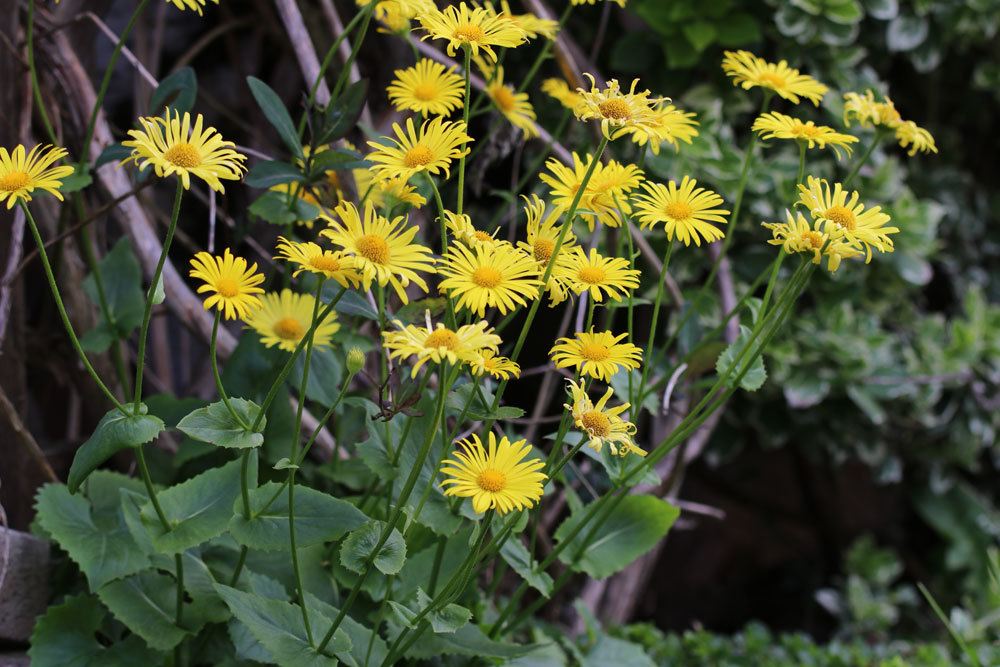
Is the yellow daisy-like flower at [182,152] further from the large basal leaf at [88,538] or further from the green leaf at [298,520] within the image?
the large basal leaf at [88,538]

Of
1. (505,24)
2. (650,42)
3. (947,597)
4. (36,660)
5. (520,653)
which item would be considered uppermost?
(505,24)

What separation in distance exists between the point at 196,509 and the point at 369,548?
0.77 ft

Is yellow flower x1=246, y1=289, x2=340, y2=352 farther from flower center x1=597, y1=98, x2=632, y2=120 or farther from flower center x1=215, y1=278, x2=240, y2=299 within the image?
flower center x1=597, y1=98, x2=632, y2=120

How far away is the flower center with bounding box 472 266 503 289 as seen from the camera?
29.4 inches

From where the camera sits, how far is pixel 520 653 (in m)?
1.00

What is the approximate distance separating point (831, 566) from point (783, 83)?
1633 mm

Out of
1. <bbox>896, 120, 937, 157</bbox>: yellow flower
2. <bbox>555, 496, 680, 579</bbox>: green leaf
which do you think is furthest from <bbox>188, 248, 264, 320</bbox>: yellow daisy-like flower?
<bbox>896, 120, 937, 157</bbox>: yellow flower

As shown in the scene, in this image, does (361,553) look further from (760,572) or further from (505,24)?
(760,572)

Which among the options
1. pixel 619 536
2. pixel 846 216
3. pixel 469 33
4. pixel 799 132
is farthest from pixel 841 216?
pixel 619 536

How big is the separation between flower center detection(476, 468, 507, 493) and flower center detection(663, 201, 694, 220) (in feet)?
0.89

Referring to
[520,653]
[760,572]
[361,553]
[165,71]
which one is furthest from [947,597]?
[165,71]

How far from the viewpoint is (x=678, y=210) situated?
2.86ft

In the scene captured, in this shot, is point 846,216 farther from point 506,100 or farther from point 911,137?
point 506,100

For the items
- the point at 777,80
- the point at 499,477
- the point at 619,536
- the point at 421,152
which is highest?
the point at 421,152
